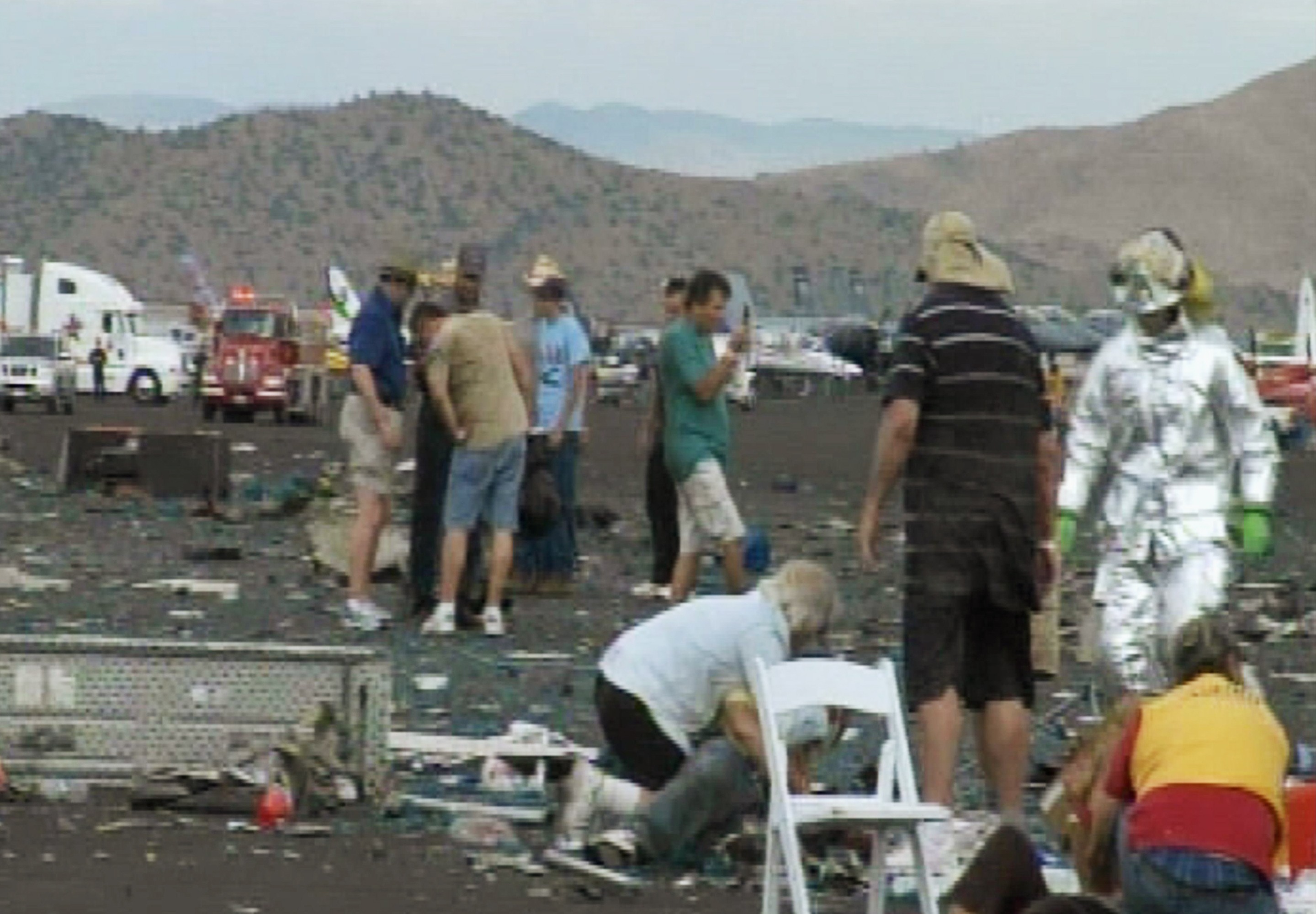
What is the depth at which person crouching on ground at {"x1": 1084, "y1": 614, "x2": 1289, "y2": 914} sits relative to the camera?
360 inches

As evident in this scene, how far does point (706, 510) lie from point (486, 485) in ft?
3.38

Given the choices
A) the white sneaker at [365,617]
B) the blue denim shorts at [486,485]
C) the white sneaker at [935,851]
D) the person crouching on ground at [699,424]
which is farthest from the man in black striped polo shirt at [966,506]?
the white sneaker at [365,617]

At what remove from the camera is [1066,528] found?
490 inches

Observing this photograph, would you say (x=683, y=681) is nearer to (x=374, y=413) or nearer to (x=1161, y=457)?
(x=1161, y=457)

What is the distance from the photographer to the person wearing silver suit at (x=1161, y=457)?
481 inches

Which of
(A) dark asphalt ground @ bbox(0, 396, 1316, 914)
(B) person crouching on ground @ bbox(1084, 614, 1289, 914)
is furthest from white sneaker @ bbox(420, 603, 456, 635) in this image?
(B) person crouching on ground @ bbox(1084, 614, 1289, 914)

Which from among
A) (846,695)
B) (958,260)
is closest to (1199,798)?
(846,695)

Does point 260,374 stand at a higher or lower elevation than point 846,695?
lower

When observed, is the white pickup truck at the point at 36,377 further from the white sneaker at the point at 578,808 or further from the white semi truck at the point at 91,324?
the white sneaker at the point at 578,808

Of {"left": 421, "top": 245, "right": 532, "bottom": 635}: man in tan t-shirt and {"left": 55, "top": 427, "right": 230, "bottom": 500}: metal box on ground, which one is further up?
{"left": 421, "top": 245, "right": 532, "bottom": 635}: man in tan t-shirt

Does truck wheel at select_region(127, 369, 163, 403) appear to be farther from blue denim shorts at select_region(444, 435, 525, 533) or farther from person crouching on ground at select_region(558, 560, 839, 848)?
person crouching on ground at select_region(558, 560, 839, 848)

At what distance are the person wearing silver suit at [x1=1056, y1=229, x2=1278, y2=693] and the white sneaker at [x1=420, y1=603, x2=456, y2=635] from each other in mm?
6706

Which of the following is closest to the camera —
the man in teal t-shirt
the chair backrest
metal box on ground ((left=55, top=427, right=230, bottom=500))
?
the chair backrest

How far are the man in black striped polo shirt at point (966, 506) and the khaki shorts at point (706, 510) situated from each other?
20.5ft
